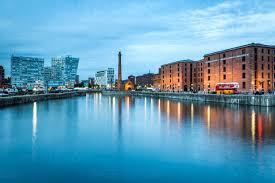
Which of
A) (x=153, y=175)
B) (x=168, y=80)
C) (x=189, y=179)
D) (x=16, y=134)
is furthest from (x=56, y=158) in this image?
(x=168, y=80)

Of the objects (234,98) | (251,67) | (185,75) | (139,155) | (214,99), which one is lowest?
(139,155)

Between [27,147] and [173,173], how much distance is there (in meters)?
13.7

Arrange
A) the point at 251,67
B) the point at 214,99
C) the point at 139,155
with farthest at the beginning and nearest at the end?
the point at 214,99 < the point at 251,67 < the point at 139,155

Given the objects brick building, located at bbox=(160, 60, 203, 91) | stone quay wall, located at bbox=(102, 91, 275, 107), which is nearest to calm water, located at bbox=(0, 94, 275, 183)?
stone quay wall, located at bbox=(102, 91, 275, 107)

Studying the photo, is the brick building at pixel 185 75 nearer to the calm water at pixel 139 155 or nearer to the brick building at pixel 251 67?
the brick building at pixel 251 67

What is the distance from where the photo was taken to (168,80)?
152 m

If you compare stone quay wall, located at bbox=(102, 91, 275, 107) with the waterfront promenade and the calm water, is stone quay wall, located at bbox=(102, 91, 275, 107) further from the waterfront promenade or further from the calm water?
the calm water

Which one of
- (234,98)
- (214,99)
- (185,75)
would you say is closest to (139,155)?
(234,98)

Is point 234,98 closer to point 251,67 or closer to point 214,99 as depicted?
point 214,99

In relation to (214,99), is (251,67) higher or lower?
higher

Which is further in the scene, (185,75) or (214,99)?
(185,75)

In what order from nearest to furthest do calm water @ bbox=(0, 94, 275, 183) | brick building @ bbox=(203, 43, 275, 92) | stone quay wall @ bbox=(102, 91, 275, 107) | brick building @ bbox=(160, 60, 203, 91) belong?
calm water @ bbox=(0, 94, 275, 183) < stone quay wall @ bbox=(102, 91, 275, 107) < brick building @ bbox=(203, 43, 275, 92) < brick building @ bbox=(160, 60, 203, 91)

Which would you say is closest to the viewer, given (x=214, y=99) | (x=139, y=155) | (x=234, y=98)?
(x=139, y=155)

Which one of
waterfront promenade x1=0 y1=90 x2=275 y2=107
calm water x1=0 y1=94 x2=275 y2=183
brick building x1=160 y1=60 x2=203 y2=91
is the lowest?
calm water x1=0 y1=94 x2=275 y2=183
